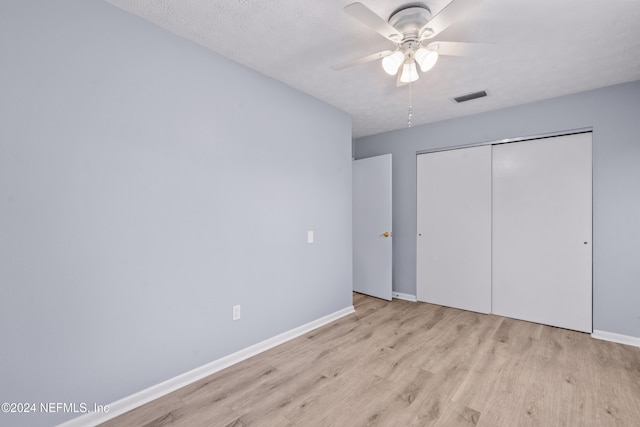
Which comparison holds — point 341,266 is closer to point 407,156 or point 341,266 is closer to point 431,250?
point 431,250

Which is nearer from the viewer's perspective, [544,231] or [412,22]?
[412,22]

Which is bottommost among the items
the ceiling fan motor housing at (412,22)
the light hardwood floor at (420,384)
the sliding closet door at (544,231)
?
the light hardwood floor at (420,384)

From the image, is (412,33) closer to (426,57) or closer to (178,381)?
(426,57)

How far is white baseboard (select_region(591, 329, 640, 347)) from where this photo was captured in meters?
2.73

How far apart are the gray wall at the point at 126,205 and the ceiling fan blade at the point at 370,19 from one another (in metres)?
1.27

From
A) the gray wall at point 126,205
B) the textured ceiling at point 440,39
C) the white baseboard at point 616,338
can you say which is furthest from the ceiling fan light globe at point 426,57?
the white baseboard at point 616,338

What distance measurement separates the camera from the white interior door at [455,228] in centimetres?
361

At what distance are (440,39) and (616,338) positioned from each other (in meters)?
3.26

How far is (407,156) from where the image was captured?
4227 millimetres

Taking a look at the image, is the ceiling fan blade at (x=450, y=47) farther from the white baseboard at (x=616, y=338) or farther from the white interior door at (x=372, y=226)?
the white baseboard at (x=616, y=338)

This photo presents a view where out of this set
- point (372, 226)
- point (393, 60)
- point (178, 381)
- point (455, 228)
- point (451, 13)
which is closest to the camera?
point (451, 13)

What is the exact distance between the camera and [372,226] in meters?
4.20

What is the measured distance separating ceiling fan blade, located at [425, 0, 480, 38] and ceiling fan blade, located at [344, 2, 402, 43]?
203 millimetres

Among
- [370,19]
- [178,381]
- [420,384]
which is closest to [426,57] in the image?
[370,19]
